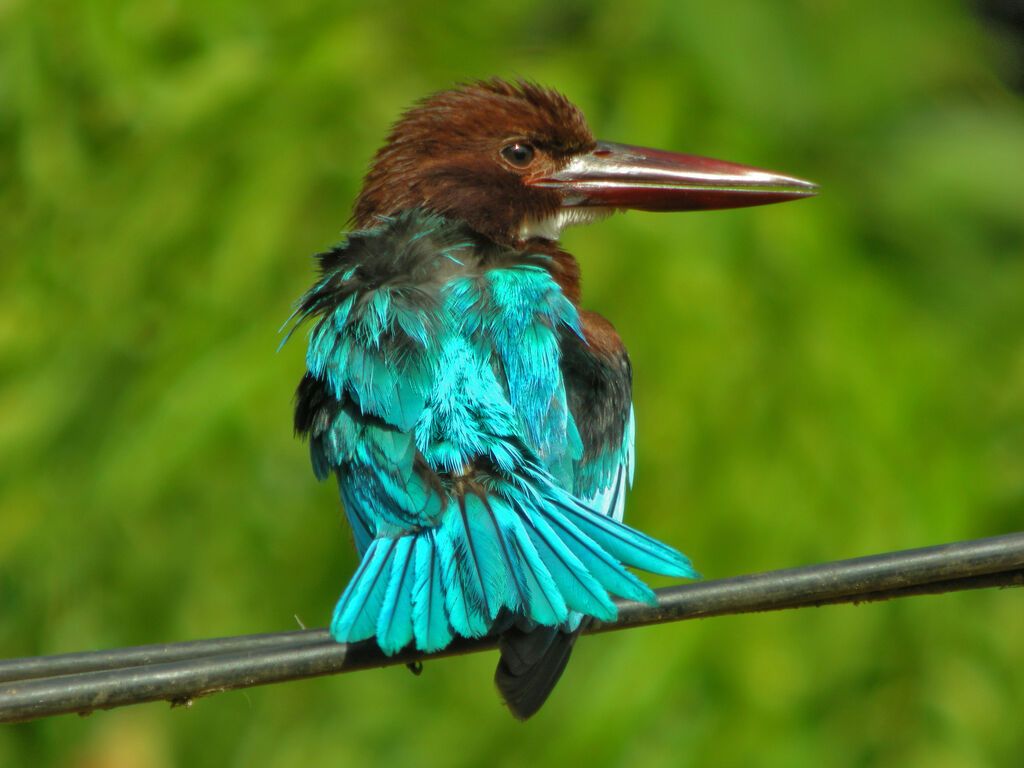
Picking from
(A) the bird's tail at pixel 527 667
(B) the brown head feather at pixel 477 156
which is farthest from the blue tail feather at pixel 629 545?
(B) the brown head feather at pixel 477 156

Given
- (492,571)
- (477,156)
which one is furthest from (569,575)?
(477,156)

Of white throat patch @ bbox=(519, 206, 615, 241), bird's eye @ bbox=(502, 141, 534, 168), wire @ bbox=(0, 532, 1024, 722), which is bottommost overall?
wire @ bbox=(0, 532, 1024, 722)

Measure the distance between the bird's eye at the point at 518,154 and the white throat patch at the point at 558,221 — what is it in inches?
4.2

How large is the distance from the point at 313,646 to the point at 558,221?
1.35m

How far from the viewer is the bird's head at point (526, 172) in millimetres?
2498

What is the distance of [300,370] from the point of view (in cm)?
288

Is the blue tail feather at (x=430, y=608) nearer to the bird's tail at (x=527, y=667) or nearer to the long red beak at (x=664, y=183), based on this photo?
the bird's tail at (x=527, y=667)

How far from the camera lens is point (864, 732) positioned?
280 cm

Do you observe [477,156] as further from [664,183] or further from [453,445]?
[453,445]

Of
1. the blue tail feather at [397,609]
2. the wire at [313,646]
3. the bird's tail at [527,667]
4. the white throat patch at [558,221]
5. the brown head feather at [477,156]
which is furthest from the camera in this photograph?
Result: the white throat patch at [558,221]

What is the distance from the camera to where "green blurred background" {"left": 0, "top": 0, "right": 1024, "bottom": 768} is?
2783 mm

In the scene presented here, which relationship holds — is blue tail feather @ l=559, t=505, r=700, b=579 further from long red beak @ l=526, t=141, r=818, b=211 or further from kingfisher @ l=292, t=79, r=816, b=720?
long red beak @ l=526, t=141, r=818, b=211

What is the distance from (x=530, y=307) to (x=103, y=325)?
1.52 metres

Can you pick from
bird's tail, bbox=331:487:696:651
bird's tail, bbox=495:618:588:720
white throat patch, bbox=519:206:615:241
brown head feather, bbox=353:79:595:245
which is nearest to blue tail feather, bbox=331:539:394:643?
bird's tail, bbox=331:487:696:651
